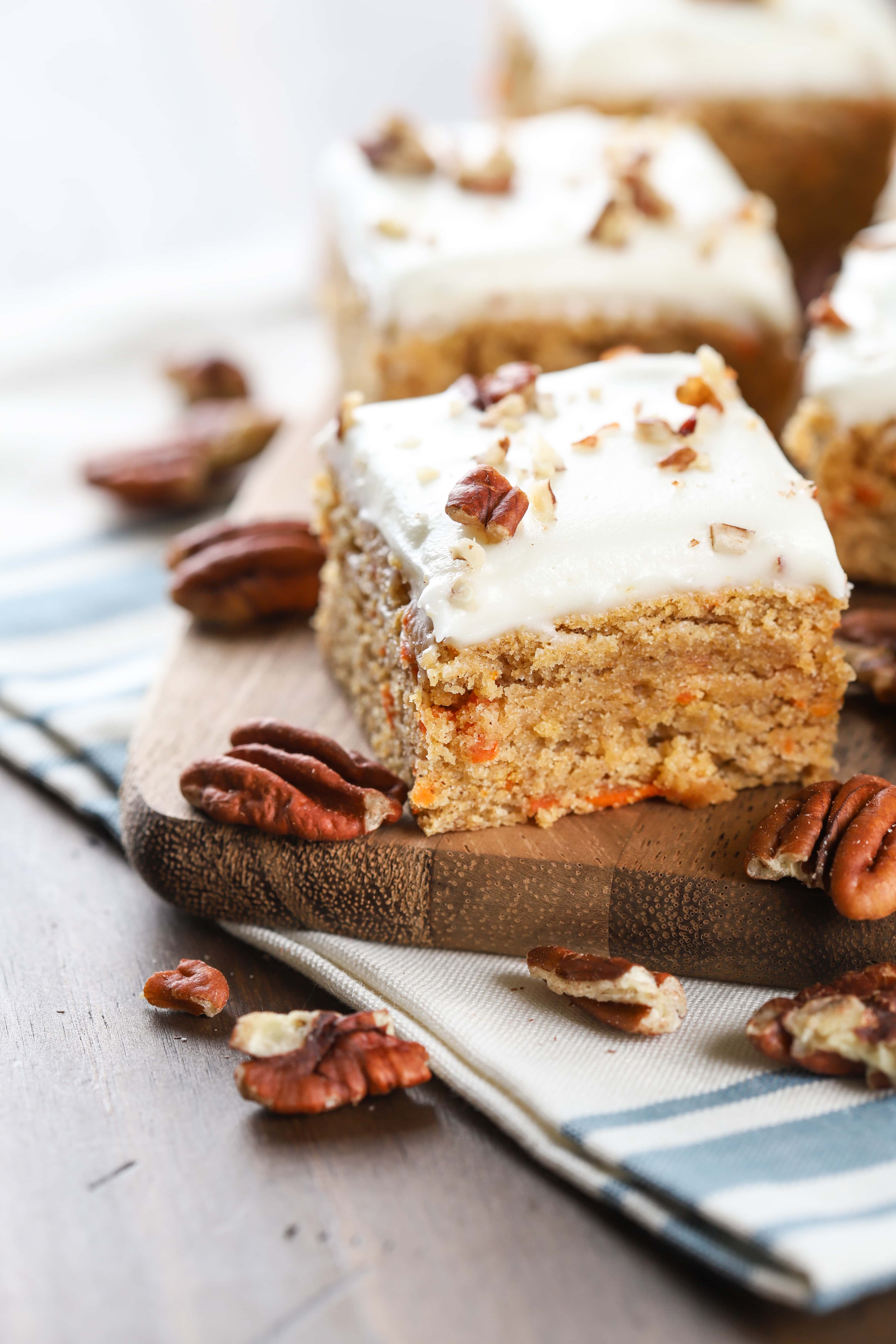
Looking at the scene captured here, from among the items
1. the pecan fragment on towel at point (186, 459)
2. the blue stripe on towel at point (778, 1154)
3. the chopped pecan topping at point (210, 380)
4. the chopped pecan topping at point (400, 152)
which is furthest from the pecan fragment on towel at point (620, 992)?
the chopped pecan topping at point (210, 380)

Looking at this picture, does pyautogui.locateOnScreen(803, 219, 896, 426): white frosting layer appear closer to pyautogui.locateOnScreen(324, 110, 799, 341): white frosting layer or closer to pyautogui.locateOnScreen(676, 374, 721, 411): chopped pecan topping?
pyautogui.locateOnScreen(324, 110, 799, 341): white frosting layer

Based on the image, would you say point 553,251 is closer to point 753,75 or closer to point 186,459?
point 186,459

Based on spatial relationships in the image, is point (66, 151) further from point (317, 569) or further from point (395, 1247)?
point (395, 1247)

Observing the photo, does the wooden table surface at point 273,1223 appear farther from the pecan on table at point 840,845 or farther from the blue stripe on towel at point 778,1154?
the pecan on table at point 840,845

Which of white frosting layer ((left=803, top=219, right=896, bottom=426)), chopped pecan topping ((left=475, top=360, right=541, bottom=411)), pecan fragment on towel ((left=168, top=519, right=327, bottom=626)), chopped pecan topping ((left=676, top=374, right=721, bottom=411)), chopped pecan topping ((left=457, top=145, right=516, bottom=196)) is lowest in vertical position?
pecan fragment on towel ((left=168, top=519, right=327, bottom=626))

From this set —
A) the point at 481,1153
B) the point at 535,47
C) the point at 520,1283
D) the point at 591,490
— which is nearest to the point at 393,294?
the point at 591,490

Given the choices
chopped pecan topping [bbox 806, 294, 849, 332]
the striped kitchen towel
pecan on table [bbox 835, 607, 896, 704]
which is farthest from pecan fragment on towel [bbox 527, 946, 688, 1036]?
chopped pecan topping [bbox 806, 294, 849, 332]
